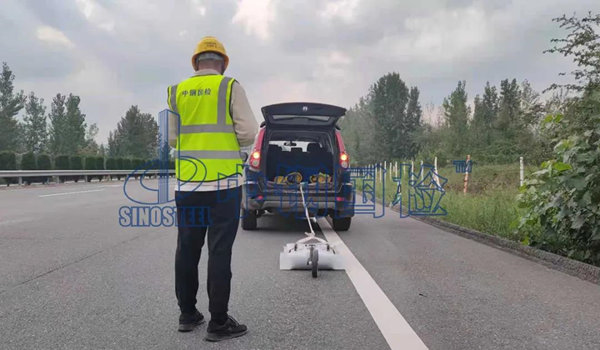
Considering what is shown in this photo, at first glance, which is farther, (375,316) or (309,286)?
(309,286)

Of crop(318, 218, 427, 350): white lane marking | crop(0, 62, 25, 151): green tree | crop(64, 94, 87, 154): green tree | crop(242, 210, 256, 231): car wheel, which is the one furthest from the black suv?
crop(64, 94, 87, 154): green tree

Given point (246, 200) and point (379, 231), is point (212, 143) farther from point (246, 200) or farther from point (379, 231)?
point (379, 231)

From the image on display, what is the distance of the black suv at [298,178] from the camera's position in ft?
24.8

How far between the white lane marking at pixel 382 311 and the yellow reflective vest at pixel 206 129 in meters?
1.53

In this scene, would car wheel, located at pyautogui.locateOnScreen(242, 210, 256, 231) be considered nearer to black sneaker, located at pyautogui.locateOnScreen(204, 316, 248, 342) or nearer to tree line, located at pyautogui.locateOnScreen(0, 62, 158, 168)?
black sneaker, located at pyautogui.locateOnScreen(204, 316, 248, 342)

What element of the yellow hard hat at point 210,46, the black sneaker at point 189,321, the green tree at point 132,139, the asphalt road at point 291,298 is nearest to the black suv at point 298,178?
the asphalt road at point 291,298

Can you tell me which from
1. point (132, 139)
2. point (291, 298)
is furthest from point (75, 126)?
point (291, 298)

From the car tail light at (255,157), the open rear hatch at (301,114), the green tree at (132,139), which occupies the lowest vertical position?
the car tail light at (255,157)

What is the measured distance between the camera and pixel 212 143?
325 cm

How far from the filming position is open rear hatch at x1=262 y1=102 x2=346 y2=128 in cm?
722

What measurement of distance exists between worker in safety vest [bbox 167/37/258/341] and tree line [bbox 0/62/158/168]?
58142 mm

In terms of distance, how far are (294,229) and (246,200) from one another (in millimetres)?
1322

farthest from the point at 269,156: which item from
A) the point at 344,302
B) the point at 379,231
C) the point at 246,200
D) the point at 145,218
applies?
the point at 344,302

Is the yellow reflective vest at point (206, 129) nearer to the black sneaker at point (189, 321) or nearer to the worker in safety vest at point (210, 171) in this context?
the worker in safety vest at point (210, 171)
